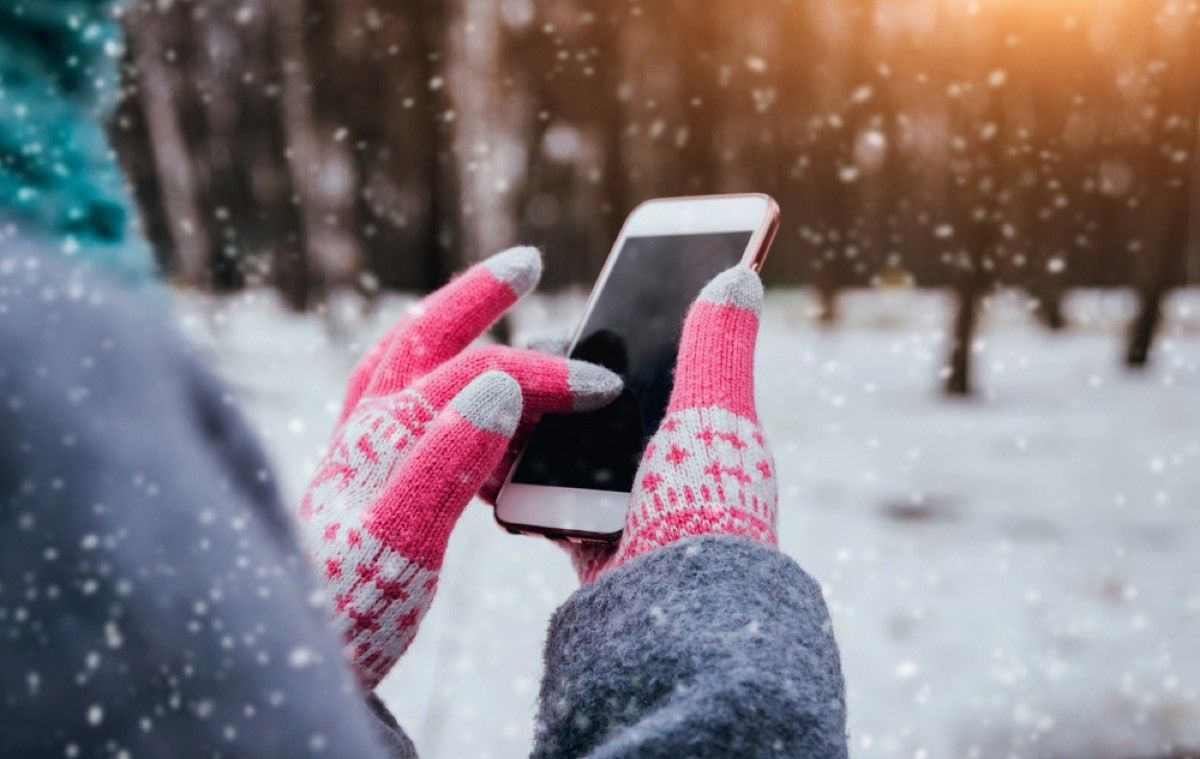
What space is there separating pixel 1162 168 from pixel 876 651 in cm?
708

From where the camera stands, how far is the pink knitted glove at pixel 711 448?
109 cm

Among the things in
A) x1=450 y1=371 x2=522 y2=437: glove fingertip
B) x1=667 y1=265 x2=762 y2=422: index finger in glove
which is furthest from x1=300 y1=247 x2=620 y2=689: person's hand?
x1=667 y1=265 x2=762 y2=422: index finger in glove

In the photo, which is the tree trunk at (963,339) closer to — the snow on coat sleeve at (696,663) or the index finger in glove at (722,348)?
the index finger in glove at (722,348)

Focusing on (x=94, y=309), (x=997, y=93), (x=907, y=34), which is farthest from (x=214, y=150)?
(x=94, y=309)

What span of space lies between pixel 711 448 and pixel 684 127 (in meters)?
10.5

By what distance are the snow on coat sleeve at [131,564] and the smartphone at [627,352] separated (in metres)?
0.90

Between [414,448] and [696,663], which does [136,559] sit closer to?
[696,663]

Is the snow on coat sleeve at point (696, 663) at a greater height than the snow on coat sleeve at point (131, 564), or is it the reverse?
the snow on coat sleeve at point (131, 564)

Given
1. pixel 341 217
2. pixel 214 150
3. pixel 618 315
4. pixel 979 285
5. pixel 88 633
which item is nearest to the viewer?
pixel 88 633

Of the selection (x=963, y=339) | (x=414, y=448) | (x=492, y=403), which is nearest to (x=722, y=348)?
(x=492, y=403)

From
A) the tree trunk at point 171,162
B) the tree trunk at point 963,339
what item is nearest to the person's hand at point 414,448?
the tree trunk at point 963,339

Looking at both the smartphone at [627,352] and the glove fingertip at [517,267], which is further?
the glove fingertip at [517,267]

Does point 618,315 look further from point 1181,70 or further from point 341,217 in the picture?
point 341,217

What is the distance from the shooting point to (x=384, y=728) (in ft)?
3.15
